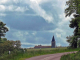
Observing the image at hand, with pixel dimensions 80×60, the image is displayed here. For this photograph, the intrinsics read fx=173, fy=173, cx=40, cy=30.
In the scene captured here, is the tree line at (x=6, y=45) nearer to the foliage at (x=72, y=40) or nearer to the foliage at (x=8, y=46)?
the foliage at (x=8, y=46)

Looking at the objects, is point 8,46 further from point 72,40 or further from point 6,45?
point 72,40

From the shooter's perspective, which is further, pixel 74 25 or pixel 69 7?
pixel 74 25

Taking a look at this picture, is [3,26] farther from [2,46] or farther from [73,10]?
[73,10]

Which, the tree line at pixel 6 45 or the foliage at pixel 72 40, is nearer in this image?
the foliage at pixel 72 40

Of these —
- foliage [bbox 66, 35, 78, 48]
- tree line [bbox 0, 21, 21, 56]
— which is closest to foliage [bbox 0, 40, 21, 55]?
tree line [bbox 0, 21, 21, 56]

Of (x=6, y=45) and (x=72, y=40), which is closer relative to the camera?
(x=72, y=40)

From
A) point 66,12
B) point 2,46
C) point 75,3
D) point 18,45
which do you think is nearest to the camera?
point 75,3

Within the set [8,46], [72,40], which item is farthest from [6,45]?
[72,40]

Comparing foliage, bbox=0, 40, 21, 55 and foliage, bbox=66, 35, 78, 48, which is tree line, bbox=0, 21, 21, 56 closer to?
foliage, bbox=0, 40, 21, 55

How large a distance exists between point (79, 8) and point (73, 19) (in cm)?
1412

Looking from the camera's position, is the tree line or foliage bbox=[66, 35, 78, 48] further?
the tree line

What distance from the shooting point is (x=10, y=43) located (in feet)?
260

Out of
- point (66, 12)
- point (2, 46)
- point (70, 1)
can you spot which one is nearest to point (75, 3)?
point (70, 1)

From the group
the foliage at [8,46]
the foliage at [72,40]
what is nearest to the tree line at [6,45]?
the foliage at [8,46]
